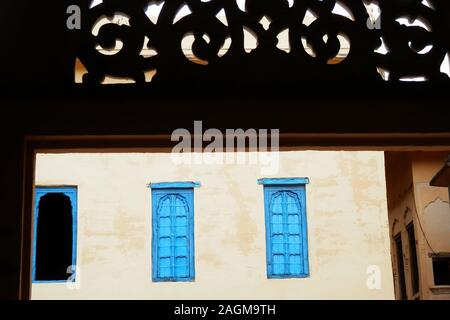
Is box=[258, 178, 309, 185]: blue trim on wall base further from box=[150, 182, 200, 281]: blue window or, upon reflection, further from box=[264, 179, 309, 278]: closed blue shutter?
box=[150, 182, 200, 281]: blue window

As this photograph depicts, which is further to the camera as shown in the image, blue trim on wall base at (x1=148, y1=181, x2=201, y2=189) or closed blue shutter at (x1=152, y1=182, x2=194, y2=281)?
blue trim on wall base at (x1=148, y1=181, x2=201, y2=189)

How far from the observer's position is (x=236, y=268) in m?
14.4

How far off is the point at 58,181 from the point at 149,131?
12118 mm

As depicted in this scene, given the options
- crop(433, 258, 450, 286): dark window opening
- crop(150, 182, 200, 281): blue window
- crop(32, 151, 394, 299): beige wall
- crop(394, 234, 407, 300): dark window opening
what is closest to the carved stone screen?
crop(32, 151, 394, 299): beige wall

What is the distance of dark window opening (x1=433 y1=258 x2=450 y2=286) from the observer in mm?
14609

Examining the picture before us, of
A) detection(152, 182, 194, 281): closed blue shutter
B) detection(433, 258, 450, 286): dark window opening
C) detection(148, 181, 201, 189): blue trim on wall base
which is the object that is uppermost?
detection(148, 181, 201, 189): blue trim on wall base

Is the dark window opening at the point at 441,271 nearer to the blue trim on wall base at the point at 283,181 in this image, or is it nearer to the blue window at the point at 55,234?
the blue trim on wall base at the point at 283,181

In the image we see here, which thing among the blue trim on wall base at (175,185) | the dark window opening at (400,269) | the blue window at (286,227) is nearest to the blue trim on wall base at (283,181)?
the blue window at (286,227)

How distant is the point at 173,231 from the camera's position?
1467cm

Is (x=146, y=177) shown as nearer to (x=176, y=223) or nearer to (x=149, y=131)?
(x=176, y=223)

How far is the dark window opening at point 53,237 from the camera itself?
1455 centimetres

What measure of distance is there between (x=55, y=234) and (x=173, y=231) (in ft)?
6.24

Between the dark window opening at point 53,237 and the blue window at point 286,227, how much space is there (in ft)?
10.4
